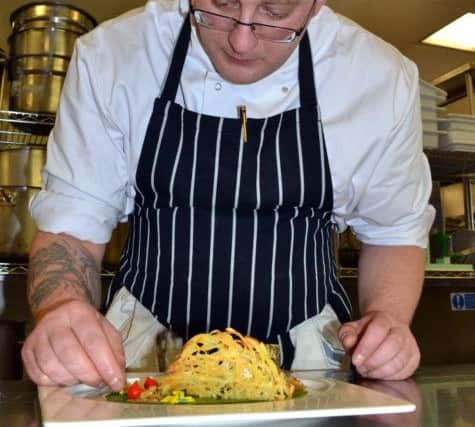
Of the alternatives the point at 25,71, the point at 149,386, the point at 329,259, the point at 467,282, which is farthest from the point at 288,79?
the point at 467,282

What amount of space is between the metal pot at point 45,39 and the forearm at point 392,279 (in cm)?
96

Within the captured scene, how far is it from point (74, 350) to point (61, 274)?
0.76ft

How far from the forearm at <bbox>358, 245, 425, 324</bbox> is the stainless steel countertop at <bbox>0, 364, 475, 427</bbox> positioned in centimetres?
11

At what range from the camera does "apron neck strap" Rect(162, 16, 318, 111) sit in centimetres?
107

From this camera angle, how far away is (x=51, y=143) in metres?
1.08

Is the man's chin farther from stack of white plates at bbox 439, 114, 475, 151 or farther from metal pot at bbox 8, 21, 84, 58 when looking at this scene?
stack of white plates at bbox 439, 114, 475, 151

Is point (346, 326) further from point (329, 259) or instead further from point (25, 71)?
point (25, 71)

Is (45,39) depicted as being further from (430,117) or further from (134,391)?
(134,391)

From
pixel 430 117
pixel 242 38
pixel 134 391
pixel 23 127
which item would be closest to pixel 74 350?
pixel 134 391

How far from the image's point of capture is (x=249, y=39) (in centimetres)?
93

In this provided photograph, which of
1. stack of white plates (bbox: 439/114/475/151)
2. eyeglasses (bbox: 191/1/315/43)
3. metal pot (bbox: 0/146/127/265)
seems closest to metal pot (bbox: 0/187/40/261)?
metal pot (bbox: 0/146/127/265)

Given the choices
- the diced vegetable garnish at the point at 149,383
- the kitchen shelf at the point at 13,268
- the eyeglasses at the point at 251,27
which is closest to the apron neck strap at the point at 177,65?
the eyeglasses at the point at 251,27

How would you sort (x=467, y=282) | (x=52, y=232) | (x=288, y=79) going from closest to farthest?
(x=52, y=232) < (x=288, y=79) < (x=467, y=282)

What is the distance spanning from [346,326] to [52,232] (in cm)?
44
